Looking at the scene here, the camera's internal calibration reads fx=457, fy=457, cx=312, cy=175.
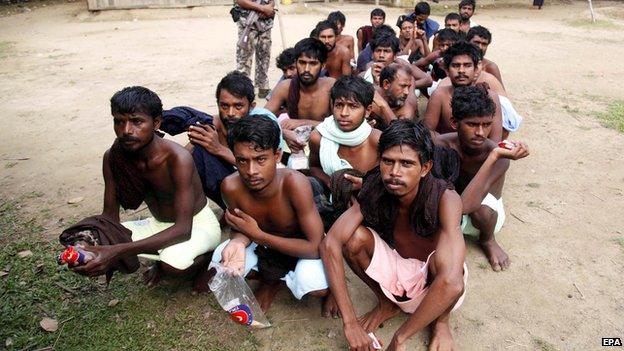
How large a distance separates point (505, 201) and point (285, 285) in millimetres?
1986

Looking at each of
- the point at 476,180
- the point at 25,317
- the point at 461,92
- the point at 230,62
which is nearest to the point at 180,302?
the point at 25,317

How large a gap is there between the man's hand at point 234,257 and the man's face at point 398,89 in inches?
90.3

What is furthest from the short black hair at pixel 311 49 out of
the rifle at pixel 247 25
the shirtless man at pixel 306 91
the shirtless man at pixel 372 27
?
the shirtless man at pixel 372 27

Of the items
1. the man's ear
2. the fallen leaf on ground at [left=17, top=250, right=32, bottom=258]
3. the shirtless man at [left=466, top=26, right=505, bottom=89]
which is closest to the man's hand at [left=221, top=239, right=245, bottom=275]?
the man's ear

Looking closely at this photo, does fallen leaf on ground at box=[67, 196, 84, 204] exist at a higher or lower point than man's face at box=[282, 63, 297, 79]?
lower

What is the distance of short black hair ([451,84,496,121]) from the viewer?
291 cm

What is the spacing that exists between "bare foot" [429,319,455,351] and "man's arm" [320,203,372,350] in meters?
0.35

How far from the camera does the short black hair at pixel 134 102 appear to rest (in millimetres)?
2478

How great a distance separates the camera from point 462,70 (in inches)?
153

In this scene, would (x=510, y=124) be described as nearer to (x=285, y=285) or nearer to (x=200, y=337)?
(x=285, y=285)

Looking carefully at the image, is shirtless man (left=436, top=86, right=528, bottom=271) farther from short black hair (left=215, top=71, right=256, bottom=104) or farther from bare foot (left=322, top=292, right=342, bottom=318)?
short black hair (left=215, top=71, right=256, bottom=104)

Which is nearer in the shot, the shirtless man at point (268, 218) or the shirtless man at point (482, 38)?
the shirtless man at point (268, 218)

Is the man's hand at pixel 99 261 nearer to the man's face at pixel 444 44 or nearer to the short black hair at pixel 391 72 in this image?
the short black hair at pixel 391 72
